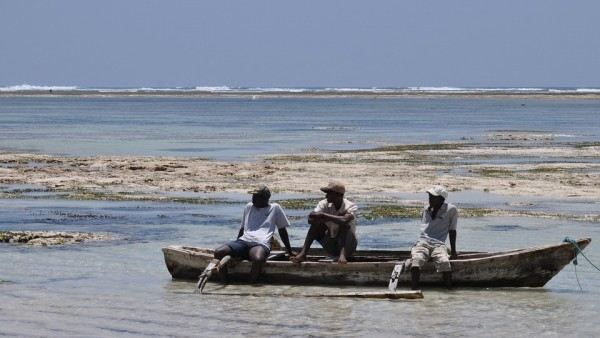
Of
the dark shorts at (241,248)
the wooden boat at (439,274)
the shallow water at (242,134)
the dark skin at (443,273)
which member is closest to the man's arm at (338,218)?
the wooden boat at (439,274)

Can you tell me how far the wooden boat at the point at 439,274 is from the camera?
14.5 meters

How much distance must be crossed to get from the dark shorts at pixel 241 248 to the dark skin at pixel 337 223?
50 cm

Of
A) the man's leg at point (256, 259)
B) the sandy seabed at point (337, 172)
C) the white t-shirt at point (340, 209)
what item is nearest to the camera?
the man's leg at point (256, 259)

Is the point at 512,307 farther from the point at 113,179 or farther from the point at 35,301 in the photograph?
the point at 113,179

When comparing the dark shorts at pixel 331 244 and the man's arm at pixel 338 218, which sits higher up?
the man's arm at pixel 338 218

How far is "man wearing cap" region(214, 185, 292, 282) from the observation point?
14.9 metres

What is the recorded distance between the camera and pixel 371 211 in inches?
883

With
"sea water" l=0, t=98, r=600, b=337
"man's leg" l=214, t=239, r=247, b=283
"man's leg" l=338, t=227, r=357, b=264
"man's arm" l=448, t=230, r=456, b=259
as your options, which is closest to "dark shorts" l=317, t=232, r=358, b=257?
"man's leg" l=338, t=227, r=357, b=264

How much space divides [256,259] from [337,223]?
1126 millimetres

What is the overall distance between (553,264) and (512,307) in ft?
3.73

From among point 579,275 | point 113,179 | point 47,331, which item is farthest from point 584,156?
point 47,331

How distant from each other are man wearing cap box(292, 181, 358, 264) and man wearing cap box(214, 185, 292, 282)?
0.36 m

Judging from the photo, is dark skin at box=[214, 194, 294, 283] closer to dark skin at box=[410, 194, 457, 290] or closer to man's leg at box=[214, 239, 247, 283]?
man's leg at box=[214, 239, 247, 283]

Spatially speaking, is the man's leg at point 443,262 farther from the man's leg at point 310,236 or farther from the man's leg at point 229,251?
the man's leg at point 229,251
